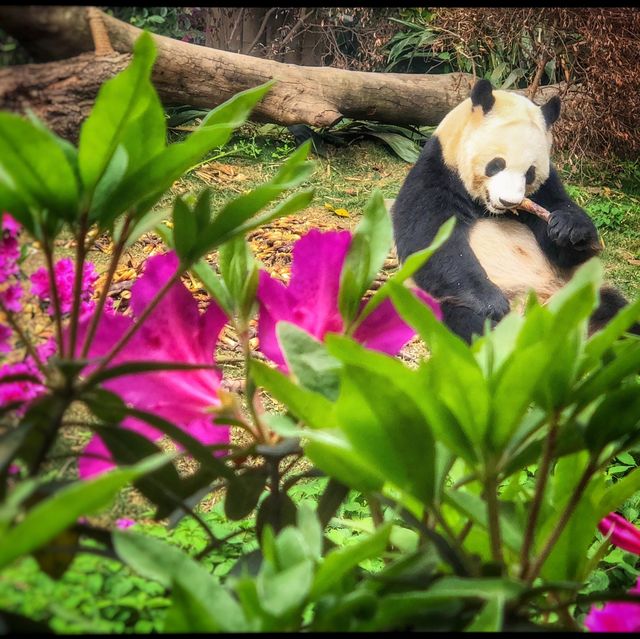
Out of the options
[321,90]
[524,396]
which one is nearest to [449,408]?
[524,396]

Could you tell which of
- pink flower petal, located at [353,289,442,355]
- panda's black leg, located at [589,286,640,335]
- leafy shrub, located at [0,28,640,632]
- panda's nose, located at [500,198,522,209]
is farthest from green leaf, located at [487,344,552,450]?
panda's nose, located at [500,198,522,209]

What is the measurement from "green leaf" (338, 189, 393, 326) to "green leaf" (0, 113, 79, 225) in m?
0.13

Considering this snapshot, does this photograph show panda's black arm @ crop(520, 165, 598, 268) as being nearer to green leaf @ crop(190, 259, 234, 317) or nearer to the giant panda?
the giant panda

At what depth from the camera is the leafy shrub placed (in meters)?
0.26

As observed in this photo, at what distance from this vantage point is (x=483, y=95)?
1.04 metres

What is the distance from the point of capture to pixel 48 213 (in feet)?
0.95

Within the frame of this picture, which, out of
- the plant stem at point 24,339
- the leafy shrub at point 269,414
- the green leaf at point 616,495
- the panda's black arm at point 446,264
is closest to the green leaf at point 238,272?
the leafy shrub at point 269,414

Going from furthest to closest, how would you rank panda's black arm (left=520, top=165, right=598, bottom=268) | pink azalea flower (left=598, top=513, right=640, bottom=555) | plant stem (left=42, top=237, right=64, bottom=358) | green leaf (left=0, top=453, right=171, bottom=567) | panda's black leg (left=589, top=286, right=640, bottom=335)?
panda's black arm (left=520, top=165, right=598, bottom=268), panda's black leg (left=589, top=286, right=640, bottom=335), pink azalea flower (left=598, top=513, right=640, bottom=555), plant stem (left=42, top=237, right=64, bottom=358), green leaf (left=0, top=453, right=171, bottom=567)

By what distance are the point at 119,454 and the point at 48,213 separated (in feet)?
0.33

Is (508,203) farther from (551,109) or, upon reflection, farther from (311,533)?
(311,533)

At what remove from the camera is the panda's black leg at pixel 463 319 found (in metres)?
1.05

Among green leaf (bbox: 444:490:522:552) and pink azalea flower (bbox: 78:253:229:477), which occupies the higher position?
pink azalea flower (bbox: 78:253:229:477)

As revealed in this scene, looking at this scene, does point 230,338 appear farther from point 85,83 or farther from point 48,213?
point 48,213

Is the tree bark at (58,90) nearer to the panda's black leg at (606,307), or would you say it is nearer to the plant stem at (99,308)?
the plant stem at (99,308)
